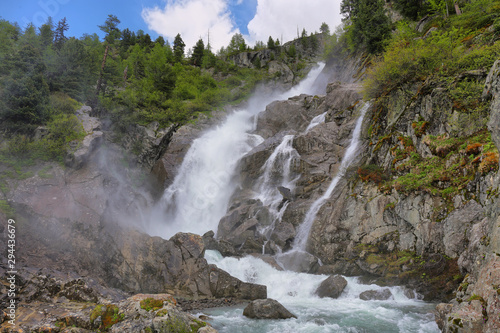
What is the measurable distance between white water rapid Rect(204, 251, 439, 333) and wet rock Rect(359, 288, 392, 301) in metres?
0.24

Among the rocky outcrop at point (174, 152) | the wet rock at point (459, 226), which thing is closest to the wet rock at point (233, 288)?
the wet rock at point (459, 226)

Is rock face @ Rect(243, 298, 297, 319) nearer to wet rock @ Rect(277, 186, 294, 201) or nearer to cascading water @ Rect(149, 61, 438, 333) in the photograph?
cascading water @ Rect(149, 61, 438, 333)

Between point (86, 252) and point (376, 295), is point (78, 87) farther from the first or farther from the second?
point (376, 295)

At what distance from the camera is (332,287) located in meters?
14.8

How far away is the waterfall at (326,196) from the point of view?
2003cm

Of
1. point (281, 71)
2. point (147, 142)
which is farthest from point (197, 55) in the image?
point (147, 142)

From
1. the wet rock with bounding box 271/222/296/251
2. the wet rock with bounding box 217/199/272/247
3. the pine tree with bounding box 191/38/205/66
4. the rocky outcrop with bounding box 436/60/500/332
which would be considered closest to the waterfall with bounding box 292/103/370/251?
the wet rock with bounding box 271/222/296/251

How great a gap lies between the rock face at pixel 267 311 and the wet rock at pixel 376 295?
4.46 meters

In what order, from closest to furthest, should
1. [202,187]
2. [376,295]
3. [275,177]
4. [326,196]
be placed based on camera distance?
[376,295], [326,196], [275,177], [202,187]

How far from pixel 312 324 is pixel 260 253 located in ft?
28.9

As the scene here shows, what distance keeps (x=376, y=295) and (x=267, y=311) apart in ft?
19.8

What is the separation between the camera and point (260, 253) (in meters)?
19.7

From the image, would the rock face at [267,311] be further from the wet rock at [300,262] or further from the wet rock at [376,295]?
the wet rock at [300,262]

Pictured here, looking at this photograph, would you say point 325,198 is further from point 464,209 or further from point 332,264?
point 464,209
